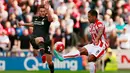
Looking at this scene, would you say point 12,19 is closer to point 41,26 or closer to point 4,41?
point 4,41

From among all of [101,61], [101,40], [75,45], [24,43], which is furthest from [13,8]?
[101,40]

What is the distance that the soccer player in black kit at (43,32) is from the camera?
49.0 feet

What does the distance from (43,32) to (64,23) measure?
6273mm

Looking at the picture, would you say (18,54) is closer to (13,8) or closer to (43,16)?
(13,8)

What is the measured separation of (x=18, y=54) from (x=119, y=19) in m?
5.01

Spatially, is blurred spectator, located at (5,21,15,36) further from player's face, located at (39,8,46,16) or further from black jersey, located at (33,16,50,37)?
player's face, located at (39,8,46,16)

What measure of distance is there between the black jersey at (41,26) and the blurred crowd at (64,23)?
4711 mm

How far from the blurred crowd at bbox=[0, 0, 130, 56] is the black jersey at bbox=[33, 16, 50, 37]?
15.5 feet

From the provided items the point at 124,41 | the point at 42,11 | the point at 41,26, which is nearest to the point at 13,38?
the point at 124,41

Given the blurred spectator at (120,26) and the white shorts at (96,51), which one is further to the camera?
the blurred spectator at (120,26)

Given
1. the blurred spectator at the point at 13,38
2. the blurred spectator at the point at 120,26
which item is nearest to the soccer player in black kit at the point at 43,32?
the blurred spectator at the point at 13,38

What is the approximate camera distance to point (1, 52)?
20.1 metres

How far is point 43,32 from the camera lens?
50.4 ft

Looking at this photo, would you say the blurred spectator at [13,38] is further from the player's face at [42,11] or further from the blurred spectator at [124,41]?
the player's face at [42,11]
